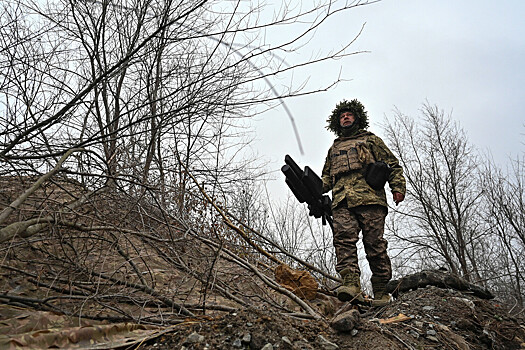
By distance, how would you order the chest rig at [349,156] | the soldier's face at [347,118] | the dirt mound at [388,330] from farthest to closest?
the soldier's face at [347,118], the chest rig at [349,156], the dirt mound at [388,330]

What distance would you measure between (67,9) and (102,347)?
8.85 feet

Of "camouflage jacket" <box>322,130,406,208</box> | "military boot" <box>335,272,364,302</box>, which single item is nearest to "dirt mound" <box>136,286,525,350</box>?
"military boot" <box>335,272,364,302</box>

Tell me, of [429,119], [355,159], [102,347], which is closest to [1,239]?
[102,347]

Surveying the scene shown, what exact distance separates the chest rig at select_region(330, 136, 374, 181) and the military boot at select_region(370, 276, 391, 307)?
1.09 meters

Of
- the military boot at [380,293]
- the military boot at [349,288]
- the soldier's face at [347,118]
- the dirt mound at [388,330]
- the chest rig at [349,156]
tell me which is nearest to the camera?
the dirt mound at [388,330]

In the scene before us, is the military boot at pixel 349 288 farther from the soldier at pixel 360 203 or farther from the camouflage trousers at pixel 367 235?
the camouflage trousers at pixel 367 235

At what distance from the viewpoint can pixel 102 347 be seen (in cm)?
142

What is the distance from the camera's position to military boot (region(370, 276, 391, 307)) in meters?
3.19

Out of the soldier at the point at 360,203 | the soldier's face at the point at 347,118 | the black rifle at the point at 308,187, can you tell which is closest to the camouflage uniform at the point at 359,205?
the soldier at the point at 360,203

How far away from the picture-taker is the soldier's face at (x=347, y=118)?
3945mm

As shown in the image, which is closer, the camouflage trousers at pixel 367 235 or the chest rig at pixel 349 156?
the camouflage trousers at pixel 367 235

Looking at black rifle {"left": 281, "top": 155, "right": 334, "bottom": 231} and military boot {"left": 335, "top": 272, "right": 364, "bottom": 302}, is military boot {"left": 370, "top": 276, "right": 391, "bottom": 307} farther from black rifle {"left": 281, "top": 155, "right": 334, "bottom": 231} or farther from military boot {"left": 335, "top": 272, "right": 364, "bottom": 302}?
black rifle {"left": 281, "top": 155, "right": 334, "bottom": 231}

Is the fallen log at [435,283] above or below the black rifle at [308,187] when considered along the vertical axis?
below

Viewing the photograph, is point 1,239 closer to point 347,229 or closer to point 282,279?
point 282,279
